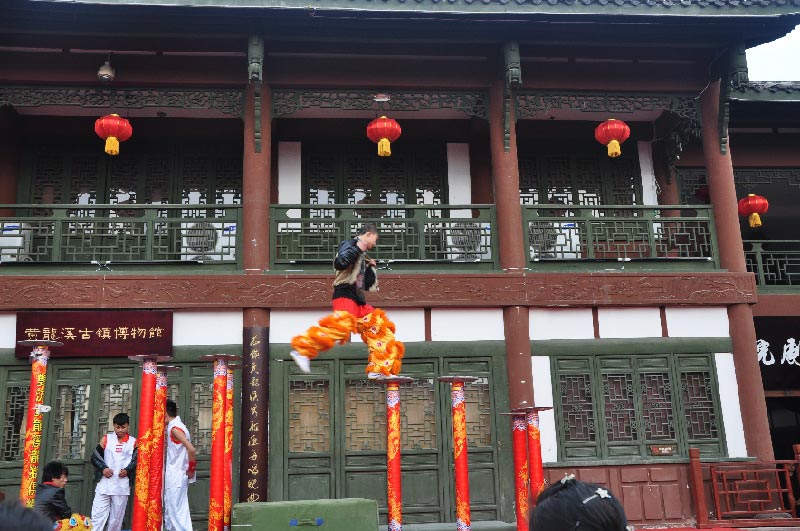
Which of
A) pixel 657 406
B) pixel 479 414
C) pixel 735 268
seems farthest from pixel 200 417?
pixel 735 268

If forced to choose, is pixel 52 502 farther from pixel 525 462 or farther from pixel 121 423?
pixel 525 462

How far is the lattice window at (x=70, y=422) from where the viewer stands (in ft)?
30.5

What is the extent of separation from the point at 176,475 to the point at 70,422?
1898 millimetres

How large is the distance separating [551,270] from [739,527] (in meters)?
4.01

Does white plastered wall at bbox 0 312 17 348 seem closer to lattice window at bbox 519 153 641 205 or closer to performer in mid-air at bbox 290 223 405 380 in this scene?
performer in mid-air at bbox 290 223 405 380

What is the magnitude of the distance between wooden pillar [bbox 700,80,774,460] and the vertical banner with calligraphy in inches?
253

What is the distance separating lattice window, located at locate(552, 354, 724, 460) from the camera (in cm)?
984

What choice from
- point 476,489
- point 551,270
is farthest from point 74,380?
point 551,270

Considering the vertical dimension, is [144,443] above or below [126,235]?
below

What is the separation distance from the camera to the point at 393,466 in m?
6.94

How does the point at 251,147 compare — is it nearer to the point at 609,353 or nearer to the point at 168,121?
the point at 168,121

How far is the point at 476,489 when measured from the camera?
9.62 metres

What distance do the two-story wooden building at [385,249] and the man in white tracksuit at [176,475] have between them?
31.2 inches

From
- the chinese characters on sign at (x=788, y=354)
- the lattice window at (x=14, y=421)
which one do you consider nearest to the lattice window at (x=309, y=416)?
the lattice window at (x=14, y=421)
